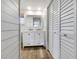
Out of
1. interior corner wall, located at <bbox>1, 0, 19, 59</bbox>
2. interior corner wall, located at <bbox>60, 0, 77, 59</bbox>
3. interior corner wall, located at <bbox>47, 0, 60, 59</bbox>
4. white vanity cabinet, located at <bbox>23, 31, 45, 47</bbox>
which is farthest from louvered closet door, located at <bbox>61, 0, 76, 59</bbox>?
white vanity cabinet, located at <bbox>23, 31, 45, 47</bbox>

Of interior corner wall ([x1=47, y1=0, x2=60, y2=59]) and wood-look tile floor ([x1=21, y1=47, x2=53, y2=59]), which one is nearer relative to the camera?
interior corner wall ([x1=47, y1=0, x2=60, y2=59])

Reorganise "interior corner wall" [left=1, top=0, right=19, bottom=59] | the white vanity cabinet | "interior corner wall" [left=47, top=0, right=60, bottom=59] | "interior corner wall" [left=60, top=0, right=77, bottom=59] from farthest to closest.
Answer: the white vanity cabinet → "interior corner wall" [left=47, top=0, right=60, bottom=59] → "interior corner wall" [left=60, top=0, right=77, bottom=59] → "interior corner wall" [left=1, top=0, right=19, bottom=59]

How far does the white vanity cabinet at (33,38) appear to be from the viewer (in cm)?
505

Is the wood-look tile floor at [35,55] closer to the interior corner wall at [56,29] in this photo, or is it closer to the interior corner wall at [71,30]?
the interior corner wall at [56,29]

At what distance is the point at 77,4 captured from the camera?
1.02 meters

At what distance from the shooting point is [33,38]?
5141 millimetres

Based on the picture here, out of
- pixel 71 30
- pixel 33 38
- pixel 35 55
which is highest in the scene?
pixel 71 30

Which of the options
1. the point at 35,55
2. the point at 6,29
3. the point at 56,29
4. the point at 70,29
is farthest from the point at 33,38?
the point at 6,29

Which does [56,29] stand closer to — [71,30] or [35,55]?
[71,30]

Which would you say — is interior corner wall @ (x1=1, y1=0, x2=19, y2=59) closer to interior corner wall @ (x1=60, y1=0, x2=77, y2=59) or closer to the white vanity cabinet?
interior corner wall @ (x1=60, y1=0, x2=77, y2=59)

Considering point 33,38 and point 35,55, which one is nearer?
point 35,55

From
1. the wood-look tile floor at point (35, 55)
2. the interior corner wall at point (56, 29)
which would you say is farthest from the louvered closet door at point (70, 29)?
the wood-look tile floor at point (35, 55)

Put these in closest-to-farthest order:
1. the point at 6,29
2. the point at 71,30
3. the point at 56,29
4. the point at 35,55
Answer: the point at 6,29 → the point at 71,30 → the point at 56,29 → the point at 35,55

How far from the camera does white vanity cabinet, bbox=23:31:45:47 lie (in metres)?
5.05
